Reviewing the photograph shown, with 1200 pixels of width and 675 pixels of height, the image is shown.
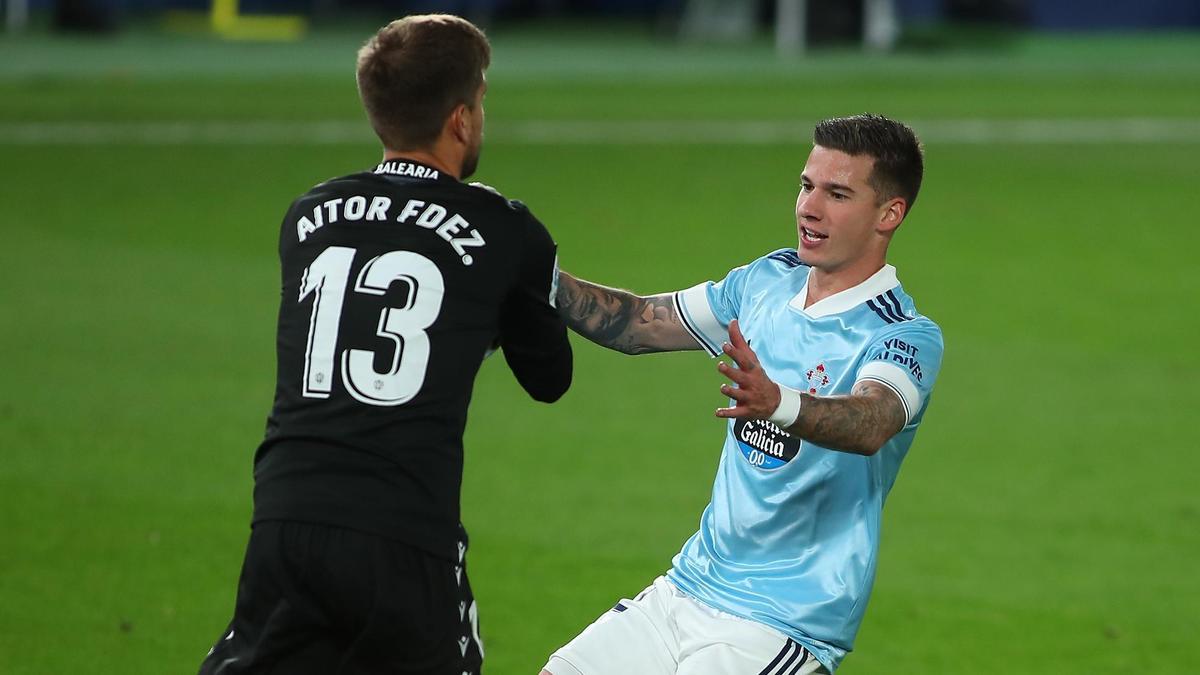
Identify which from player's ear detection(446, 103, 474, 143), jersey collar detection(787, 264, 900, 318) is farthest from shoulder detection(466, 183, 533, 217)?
jersey collar detection(787, 264, 900, 318)

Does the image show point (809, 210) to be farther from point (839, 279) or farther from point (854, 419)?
point (854, 419)

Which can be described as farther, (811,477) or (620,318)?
(620,318)

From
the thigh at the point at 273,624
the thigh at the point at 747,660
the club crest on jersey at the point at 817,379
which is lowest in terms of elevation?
the thigh at the point at 747,660

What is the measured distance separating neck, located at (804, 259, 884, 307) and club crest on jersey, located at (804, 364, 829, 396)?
0.23 metres

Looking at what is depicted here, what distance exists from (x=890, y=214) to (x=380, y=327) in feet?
5.14

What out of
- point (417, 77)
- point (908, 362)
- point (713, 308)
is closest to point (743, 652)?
point (908, 362)

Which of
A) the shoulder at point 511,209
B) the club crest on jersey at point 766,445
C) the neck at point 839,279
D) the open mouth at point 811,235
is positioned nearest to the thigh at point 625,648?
the club crest on jersey at point 766,445

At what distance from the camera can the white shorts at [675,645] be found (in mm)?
4582

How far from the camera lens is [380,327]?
13.1 ft

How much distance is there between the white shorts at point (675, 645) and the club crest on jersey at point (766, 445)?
0.41 m

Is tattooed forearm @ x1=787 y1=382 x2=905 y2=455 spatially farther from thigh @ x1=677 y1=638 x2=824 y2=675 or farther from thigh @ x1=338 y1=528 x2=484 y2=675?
thigh @ x1=338 y1=528 x2=484 y2=675

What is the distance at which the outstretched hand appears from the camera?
4074 millimetres

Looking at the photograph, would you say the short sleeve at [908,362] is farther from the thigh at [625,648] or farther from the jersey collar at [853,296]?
the thigh at [625,648]

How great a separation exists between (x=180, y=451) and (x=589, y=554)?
2.61 metres
